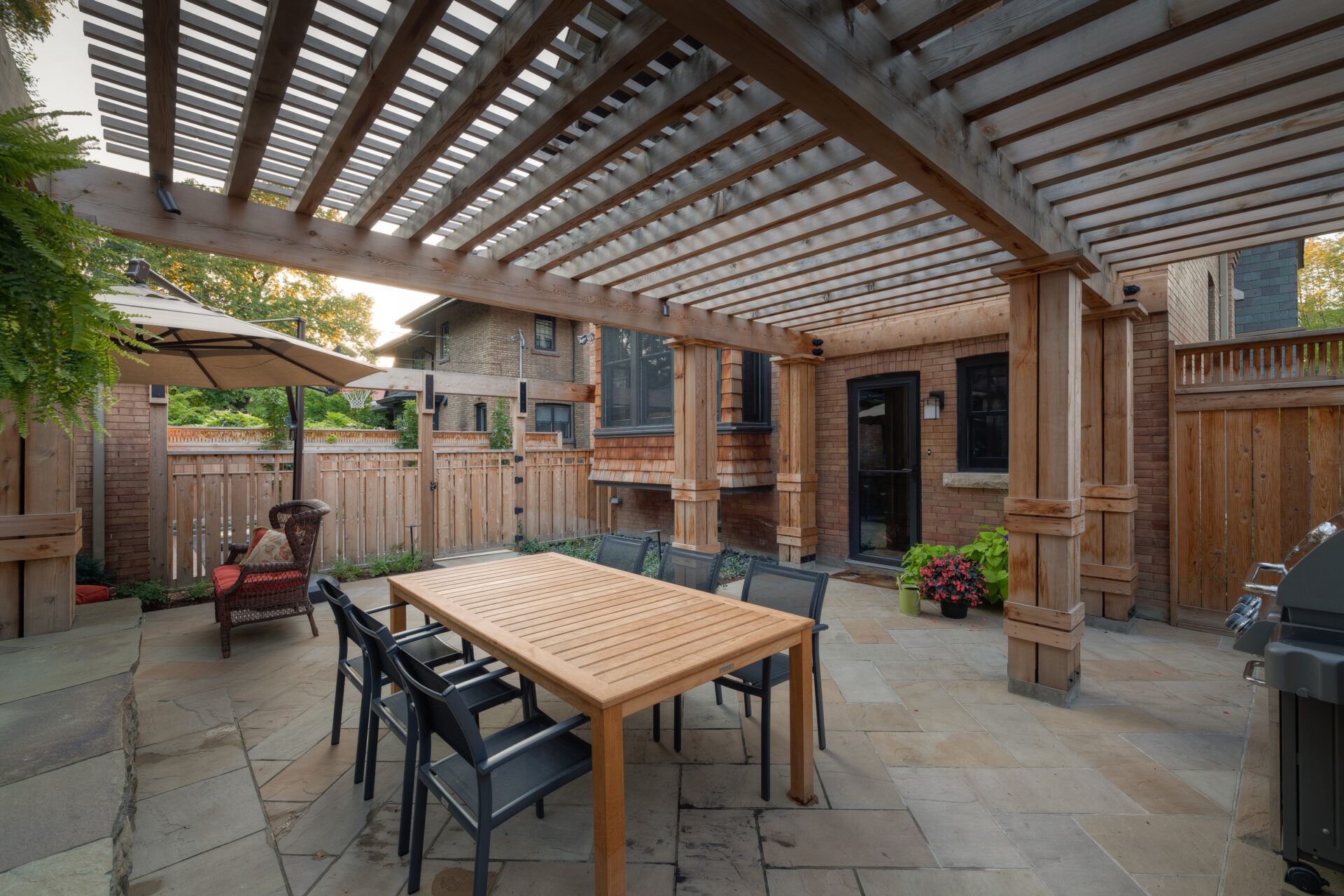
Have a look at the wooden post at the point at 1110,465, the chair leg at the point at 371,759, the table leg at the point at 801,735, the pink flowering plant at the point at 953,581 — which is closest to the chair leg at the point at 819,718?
the table leg at the point at 801,735

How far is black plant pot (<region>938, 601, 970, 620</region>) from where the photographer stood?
4.98 metres

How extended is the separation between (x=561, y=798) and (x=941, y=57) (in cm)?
336

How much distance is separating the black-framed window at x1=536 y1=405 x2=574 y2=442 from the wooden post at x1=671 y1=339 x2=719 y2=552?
321 inches

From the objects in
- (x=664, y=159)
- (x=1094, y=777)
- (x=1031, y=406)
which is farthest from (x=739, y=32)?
(x=1094, y=777)

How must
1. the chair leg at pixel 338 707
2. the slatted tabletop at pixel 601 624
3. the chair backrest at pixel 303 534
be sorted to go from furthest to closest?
the chair backrest at pixel 303 534 → the chair leg at pixel 338 707 → the slatted tabletop at pixel 601 624

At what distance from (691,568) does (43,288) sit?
3.44 m

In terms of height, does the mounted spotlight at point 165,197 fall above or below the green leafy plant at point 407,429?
above

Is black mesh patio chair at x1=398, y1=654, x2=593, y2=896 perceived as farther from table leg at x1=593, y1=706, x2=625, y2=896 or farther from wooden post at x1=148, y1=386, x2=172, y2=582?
wooden post at x1=148, y1=386, x2=172, y2=582

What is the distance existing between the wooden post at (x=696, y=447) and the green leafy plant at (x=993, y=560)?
8.12ft

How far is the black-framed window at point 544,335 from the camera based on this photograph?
532 inches

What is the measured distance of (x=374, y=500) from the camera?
273 inches

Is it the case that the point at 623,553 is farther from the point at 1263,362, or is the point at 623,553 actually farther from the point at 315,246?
the point at 1263,362

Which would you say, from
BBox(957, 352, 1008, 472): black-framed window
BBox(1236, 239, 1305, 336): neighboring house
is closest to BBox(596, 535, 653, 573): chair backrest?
BBox(957, 352, 1008, 472): black-framed window

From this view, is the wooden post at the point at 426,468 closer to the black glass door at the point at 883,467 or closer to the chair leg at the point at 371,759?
the chair leg at the point at 371,759
